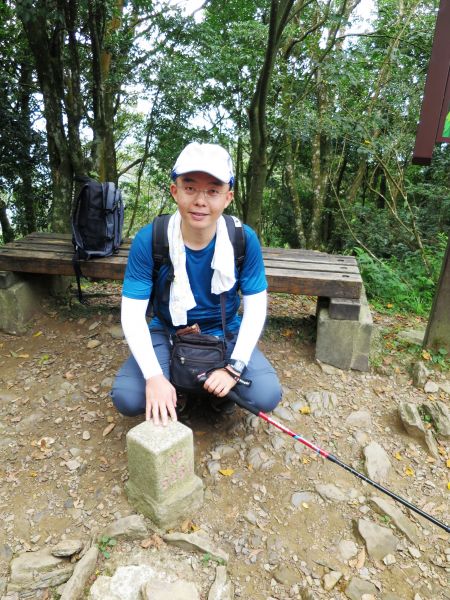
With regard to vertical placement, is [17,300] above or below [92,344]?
above

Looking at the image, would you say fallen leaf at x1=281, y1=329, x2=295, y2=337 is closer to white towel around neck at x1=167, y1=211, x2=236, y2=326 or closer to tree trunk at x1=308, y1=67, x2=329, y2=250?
white towel around neck at x1=167, y1=211, x2=236, y2=326

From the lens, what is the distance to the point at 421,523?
2.13 metres

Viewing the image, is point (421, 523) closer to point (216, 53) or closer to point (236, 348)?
point (236, 348)

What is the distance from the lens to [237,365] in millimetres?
2223

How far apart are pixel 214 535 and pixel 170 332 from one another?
44.3 inches

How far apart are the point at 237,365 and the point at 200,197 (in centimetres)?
90

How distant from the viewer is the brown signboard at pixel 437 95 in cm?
276

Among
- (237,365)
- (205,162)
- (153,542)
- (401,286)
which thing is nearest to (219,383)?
(237,365)

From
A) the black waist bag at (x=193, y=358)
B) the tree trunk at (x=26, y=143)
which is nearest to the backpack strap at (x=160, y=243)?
the black waist bag at (x=193, y=358)

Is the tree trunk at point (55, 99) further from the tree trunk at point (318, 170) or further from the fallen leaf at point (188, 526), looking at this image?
the tree trunk at point (318, 170)

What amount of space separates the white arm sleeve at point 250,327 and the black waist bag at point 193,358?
0.35 ft

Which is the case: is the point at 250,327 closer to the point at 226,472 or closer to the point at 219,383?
the point at 219,383

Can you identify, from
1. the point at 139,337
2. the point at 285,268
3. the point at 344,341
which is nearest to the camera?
the point at 139,337

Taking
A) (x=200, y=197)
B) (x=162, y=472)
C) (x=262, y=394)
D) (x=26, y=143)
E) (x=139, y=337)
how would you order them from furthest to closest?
1. (x=26, y=143)
2. (x=262, y=394)
3. (x=139, y=337)
4. (x=200, y=197)
5. (x=162, y=472)
